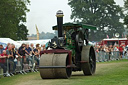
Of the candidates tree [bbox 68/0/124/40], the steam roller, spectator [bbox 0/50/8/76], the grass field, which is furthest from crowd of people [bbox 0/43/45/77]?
tree [bbox 68/0/124/40]

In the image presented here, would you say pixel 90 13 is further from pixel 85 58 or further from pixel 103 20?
pixel 85 58

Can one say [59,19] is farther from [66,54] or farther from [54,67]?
[54,67]

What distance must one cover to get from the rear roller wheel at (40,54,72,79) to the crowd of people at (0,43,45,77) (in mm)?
3475

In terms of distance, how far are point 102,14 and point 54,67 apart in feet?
260

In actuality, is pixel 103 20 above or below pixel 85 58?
above

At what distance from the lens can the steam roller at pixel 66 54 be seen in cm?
1598

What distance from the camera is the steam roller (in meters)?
16.0

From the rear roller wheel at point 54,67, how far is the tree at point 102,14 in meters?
76.2

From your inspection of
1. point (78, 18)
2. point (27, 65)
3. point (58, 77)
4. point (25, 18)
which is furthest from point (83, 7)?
point (58, 77)

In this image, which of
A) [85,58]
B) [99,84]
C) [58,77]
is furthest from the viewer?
[85,58]

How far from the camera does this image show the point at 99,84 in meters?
13.3

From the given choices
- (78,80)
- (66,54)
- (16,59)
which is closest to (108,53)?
(16,59)

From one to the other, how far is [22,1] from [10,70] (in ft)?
130

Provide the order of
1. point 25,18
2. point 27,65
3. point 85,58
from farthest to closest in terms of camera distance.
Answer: point 25,18 < point 27,65 < point 85,58
